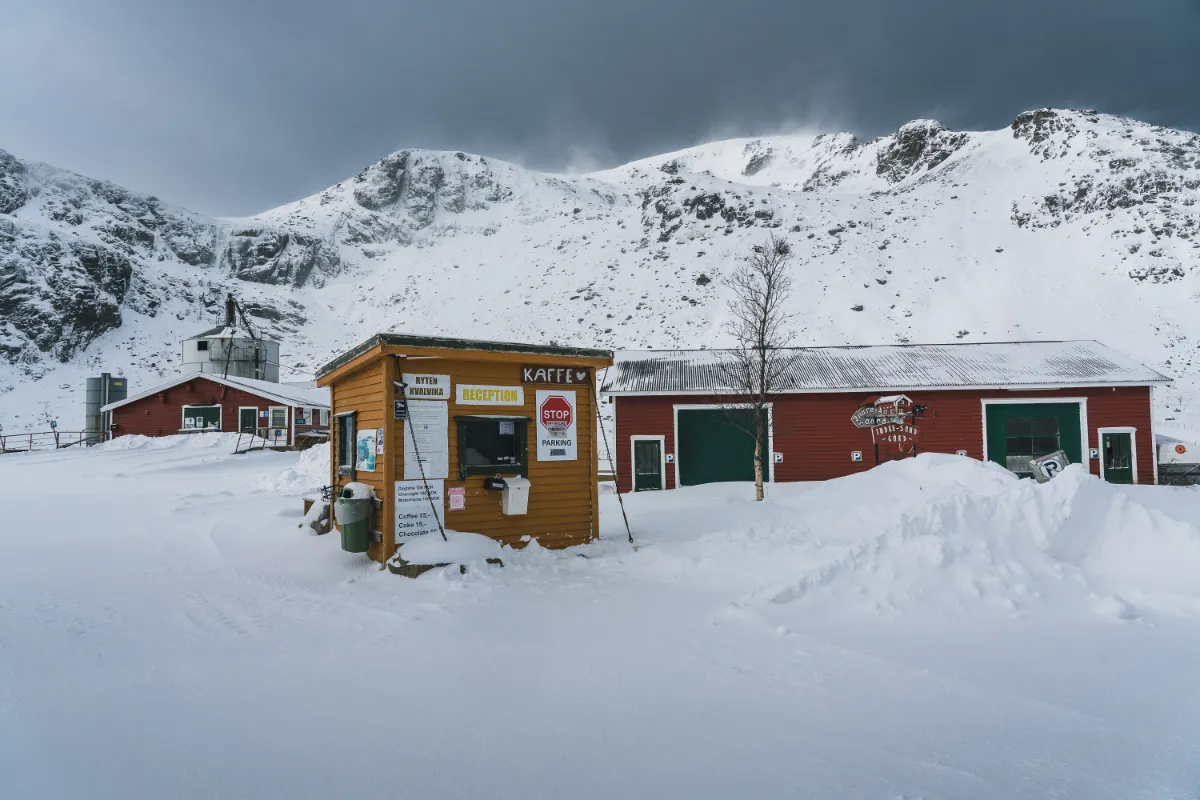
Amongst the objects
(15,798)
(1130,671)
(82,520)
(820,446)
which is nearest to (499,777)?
(15,798)

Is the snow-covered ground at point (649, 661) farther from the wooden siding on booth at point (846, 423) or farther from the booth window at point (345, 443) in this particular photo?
the wooden siding on booth at point (846, 423)

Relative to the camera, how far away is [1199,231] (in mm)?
44688

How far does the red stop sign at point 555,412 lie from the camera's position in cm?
997

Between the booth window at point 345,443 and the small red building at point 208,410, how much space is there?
21.4 metres

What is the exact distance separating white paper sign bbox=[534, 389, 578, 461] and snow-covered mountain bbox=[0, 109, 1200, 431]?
34147 mm

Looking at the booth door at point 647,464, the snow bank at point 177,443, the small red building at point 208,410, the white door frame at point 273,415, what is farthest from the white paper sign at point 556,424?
the white door frame at point 273,415

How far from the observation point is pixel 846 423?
62.9 feet

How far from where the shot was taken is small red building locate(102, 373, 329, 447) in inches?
1199

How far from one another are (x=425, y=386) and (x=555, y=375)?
2.24 metres

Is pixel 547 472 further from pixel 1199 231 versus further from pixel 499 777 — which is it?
pixel 1199 231

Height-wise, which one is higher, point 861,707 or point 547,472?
point 547,472

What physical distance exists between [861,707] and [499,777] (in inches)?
109

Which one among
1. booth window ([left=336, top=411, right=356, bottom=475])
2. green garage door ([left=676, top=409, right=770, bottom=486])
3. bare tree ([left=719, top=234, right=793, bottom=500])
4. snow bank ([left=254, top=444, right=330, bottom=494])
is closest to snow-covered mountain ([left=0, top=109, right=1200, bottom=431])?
bare tree ([left=719, top=234, right=793, bottom=500])

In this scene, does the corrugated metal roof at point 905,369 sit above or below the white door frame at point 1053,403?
above
